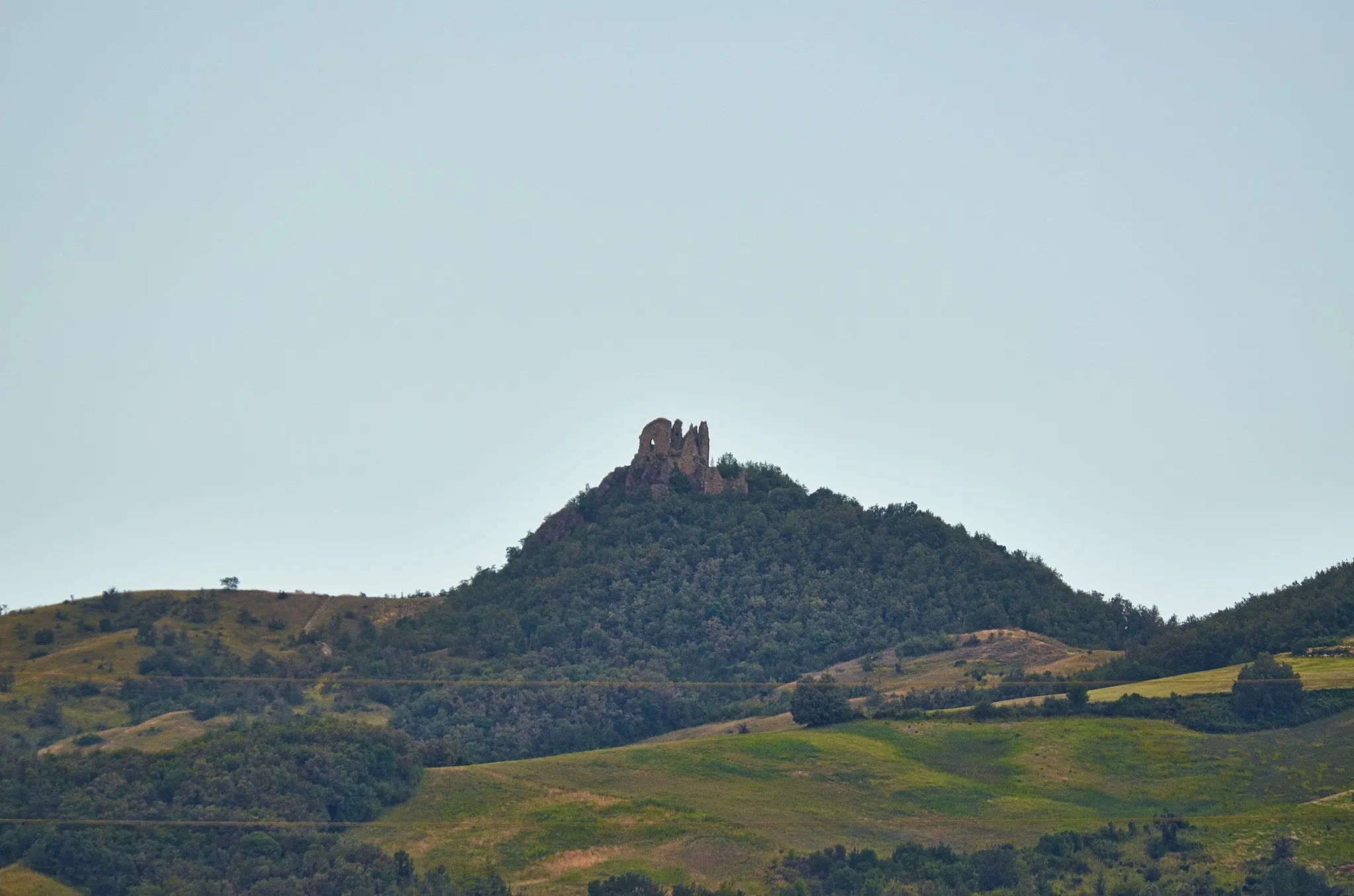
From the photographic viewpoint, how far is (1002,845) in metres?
84.7

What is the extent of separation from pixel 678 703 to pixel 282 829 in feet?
159

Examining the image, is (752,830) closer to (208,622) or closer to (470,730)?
(470,730)

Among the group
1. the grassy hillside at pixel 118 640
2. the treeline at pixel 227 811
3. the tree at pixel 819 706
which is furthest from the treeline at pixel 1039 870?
the grassy hillside at pixel 118 640

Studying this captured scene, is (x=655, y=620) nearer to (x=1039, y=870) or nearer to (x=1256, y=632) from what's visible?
(x=1256, y=632)

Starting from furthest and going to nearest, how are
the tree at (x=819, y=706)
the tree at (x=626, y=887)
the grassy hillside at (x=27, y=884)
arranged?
the tree at (x=819, y=706), the tree at (x=626, y=887), the grassy hillside at (x=27, y=884)

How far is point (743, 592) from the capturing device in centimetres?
16288

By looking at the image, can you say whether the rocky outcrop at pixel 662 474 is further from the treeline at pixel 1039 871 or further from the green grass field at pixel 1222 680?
the treeline at pixel 1039 871

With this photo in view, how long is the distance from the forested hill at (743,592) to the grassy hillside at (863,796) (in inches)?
1633

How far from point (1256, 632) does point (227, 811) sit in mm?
69088

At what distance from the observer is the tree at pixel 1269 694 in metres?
98.8

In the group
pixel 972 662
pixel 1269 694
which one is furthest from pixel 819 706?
pixel 1269 694

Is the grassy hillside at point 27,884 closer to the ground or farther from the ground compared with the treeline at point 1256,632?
closer to the ground

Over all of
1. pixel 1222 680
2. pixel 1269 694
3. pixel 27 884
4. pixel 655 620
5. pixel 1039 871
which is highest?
pixel 655 620

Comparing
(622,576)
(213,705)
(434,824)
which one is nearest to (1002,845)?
(434,824)
